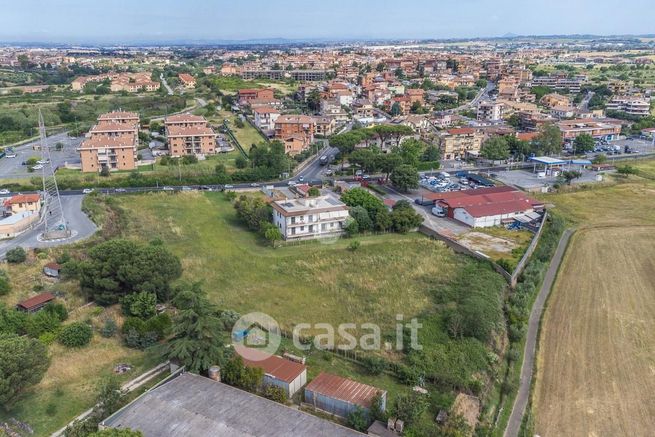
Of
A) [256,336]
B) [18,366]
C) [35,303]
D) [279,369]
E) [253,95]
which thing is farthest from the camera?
[253,95]

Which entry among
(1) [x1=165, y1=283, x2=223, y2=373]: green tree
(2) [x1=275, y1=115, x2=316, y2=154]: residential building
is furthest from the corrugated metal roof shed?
(2) [x1=275, y1=115, x2=316, y2=154]: residential building

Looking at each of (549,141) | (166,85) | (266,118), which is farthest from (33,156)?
(549,141)

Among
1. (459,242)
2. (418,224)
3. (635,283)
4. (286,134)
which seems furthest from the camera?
(286,134)

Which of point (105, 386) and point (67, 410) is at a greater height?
point (105, 386)

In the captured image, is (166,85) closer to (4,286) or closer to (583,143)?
(583,143)

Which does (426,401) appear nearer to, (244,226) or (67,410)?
(67,410)

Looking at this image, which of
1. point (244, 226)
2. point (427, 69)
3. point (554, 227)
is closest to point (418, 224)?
point (554, 227)

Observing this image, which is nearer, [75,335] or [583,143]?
[75,335]

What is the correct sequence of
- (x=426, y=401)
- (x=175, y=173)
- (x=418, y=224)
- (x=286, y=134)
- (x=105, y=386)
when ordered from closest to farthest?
(x=105, y=386), (x=426, y=401), (x=418, y=224), (x=175, y=173), (x=286, y=134)
